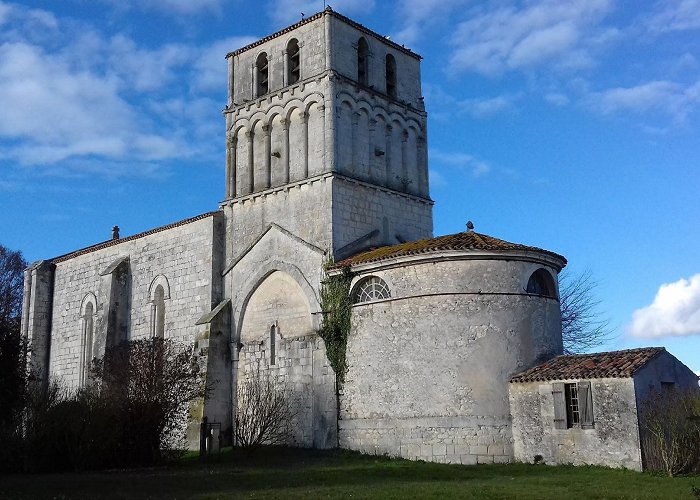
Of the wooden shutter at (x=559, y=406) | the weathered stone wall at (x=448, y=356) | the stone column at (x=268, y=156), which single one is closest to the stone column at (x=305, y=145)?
the stone column at (x=268, y=156)

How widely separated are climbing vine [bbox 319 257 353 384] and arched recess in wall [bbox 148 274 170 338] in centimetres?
900

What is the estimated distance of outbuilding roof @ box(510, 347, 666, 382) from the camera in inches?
773

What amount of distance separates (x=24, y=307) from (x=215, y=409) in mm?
15657

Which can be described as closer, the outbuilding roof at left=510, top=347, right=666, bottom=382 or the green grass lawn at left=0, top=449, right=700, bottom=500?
the green grass lawn at left=0, top=449, right=700, bottom=500

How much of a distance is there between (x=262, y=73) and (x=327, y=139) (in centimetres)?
536

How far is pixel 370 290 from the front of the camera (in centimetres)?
2394

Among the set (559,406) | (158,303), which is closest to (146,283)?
(158,303)

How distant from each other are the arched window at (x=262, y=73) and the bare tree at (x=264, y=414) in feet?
35.6

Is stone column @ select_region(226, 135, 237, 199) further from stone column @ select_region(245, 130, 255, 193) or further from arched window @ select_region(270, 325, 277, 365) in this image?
arched window @ select_region(270, 325, 277, 365)

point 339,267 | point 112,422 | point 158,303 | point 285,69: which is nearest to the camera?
point 112,422

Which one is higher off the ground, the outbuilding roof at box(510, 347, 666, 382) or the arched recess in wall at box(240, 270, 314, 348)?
the arched recess in wall at box(240, 270, 314, 348)

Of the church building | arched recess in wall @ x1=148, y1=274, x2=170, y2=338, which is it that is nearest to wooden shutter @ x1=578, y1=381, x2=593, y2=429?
the church building

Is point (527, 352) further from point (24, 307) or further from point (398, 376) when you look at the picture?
point (24, 307)

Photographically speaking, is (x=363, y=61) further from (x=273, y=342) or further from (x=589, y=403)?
(x=589, y=403)
